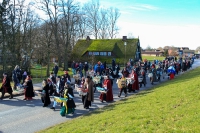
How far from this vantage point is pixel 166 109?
9.54m

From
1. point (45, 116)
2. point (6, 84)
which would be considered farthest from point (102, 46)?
point (45, 116)

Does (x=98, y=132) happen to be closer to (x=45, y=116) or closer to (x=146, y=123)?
(x=146, y=123)

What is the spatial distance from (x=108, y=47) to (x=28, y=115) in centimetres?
4187

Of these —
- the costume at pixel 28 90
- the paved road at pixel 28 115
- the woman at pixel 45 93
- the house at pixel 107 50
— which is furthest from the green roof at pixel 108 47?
the woman at pixel 45 93

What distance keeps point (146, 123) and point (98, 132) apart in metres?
1.69

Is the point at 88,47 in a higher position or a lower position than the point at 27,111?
higher

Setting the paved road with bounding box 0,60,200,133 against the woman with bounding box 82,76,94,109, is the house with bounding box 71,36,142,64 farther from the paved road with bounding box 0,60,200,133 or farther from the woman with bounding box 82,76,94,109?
the woman with bounding box 82,76,94,109

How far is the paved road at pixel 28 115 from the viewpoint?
1038 centimetres

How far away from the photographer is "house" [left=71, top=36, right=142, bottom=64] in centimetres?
5203

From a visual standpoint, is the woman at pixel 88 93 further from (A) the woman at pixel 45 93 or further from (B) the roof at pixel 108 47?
(B) the roof at pixel 108 47

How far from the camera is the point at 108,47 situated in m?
53.1

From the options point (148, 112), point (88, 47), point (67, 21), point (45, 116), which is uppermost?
point (67, 21)

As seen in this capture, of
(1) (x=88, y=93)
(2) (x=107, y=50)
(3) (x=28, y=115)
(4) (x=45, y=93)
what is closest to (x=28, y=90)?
(4) (x=45, y=93)

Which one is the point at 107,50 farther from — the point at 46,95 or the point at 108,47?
the point at 46,95
